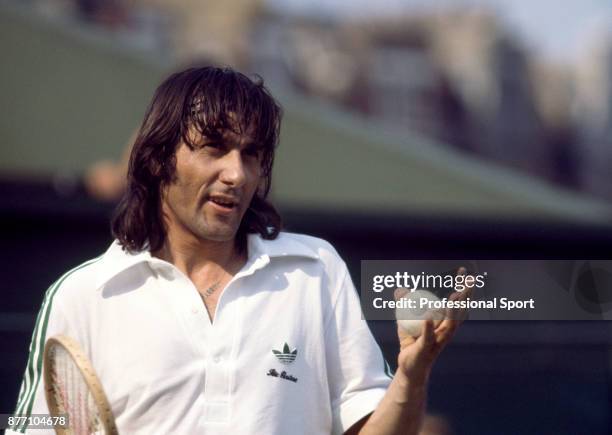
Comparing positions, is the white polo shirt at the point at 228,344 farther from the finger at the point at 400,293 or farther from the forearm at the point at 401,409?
the finger at the point at 400,293

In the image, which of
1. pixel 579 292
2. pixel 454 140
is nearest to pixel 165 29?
pixel 454 140

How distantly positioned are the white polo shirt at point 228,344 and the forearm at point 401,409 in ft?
0.18

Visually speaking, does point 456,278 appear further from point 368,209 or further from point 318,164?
point 318,164

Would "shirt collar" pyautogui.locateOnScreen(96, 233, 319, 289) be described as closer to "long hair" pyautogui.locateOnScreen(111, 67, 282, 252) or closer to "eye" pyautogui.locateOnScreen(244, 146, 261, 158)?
"long hair" pyautogui.locateOnScreen(111, 67, 282, 252)

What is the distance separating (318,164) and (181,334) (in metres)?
8.18

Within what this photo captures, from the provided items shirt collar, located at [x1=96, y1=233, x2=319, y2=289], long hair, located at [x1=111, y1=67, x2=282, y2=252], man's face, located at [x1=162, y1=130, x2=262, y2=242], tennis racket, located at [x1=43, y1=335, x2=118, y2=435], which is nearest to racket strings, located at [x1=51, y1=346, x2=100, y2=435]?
tennis racket, located at [x1=43, y1=335, x2=118, y2=435]

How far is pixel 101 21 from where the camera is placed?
54.0ft

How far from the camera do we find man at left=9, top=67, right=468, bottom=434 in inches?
111

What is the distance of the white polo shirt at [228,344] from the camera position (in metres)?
2.82

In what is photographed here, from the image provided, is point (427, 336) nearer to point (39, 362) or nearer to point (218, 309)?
point (218, 309)

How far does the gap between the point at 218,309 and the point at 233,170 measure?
319mm

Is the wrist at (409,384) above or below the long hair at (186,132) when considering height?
below

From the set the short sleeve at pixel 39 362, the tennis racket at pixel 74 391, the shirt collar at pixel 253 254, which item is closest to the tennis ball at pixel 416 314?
the shirt collar at pixel 253 254

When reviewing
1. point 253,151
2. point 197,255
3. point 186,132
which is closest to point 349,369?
point 197,255
